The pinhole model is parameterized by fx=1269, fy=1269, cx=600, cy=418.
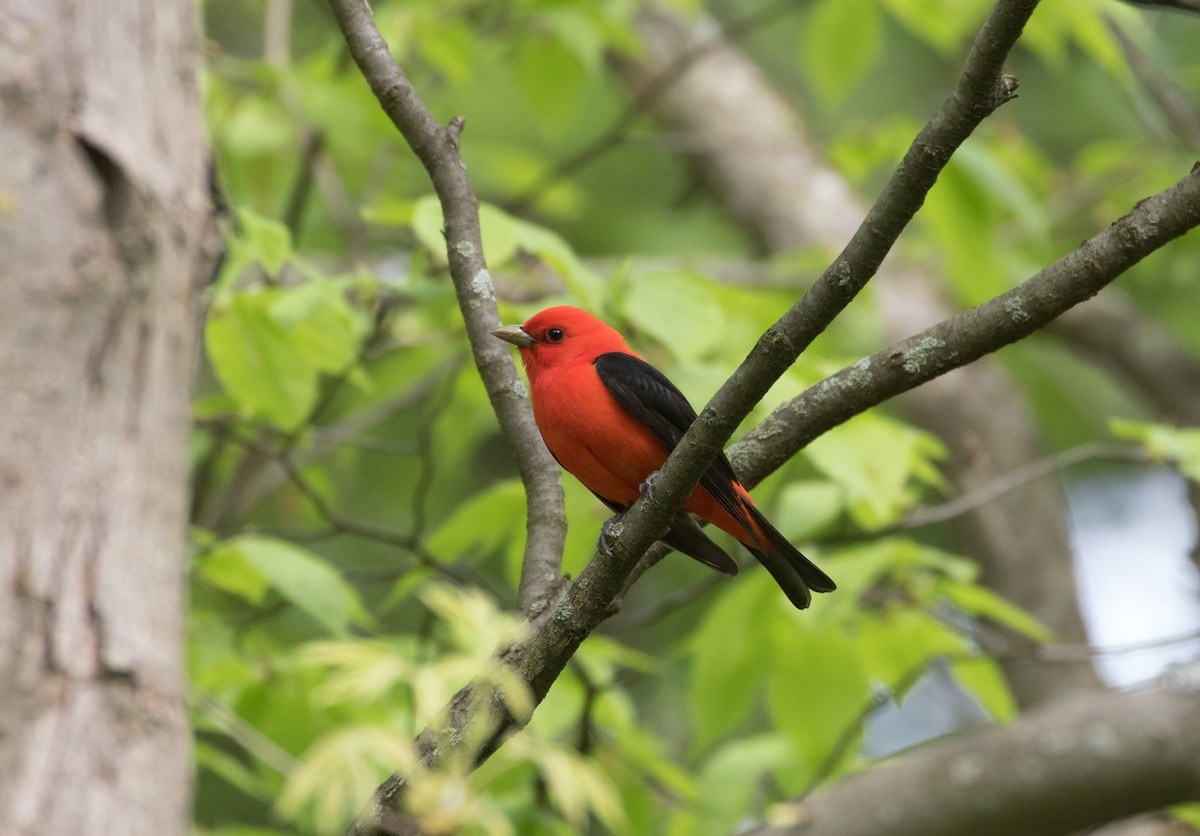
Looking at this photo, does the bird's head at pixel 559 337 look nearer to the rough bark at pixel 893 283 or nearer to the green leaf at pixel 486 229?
the green leaf at pixel 486 229

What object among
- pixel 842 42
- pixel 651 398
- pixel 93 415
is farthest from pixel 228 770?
pixel 842 42

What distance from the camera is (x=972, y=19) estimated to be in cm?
651

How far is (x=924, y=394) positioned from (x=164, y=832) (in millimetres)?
5778

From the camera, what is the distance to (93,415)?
6.86 ft

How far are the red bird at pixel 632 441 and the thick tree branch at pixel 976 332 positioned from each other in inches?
17.6

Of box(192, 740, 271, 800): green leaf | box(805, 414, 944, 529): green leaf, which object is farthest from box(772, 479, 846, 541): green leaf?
box(192, 740, 271, 800): green leaf

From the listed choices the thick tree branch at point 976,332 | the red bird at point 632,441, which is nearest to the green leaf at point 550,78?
the red bird at point 632,441

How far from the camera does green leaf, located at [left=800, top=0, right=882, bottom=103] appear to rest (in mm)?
5836

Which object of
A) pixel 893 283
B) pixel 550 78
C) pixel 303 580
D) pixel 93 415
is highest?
pixel 893 283

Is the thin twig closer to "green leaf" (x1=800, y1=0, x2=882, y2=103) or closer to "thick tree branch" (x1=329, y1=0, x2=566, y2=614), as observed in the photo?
"green leaf" (x1=800, y1=0, x2=882, y2=103)

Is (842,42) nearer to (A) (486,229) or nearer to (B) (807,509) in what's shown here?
(B) (807,509)

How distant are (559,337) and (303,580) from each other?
125 cm

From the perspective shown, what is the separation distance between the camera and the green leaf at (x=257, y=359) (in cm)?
423

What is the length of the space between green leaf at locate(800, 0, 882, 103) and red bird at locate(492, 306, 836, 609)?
224cm
